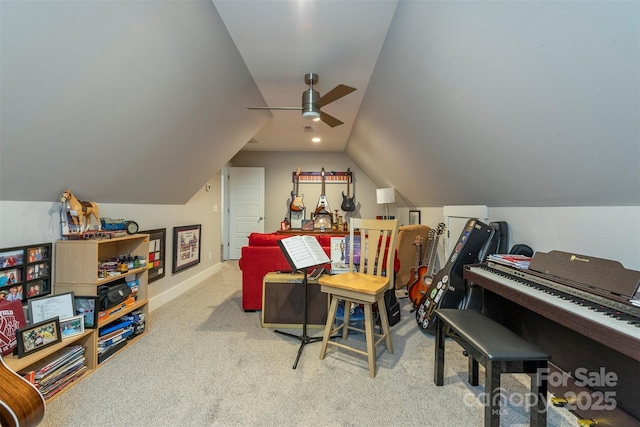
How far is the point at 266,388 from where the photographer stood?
176cm

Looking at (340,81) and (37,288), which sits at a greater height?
(340,81)

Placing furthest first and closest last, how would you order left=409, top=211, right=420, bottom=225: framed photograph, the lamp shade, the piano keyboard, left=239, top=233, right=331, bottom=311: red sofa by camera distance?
the lamp shade
left=409, top=211, right=420, bottom=225: framed photograph
left=239, top=233, right=331, bottom=311: red sofa
the piano keyboard

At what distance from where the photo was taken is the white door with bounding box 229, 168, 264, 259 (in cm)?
601

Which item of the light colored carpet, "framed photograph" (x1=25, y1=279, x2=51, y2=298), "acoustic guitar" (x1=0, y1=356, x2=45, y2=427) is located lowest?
the light colored carpet

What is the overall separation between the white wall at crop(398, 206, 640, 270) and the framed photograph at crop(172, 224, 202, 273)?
142 inches

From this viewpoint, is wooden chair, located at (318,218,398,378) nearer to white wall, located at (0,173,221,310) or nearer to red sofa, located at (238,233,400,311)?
red sofa, located at (238,233,400,311)

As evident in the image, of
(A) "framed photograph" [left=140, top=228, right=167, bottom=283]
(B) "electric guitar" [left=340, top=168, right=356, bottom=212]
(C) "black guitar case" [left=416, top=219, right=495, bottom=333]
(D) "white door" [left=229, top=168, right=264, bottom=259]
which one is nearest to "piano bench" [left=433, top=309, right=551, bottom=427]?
(C) "black guitar case" [left=416, top=219, right=495, bottom=333]

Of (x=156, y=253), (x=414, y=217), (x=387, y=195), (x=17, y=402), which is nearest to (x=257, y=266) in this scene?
(x=156, y=253)

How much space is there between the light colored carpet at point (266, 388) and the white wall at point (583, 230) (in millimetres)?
909

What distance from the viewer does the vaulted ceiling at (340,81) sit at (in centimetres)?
116

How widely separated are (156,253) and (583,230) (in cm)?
374

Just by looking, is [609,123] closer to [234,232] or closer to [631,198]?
[631,198]

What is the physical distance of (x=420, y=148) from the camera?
2.87m

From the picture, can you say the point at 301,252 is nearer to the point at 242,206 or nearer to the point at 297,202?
the point at 297,202
